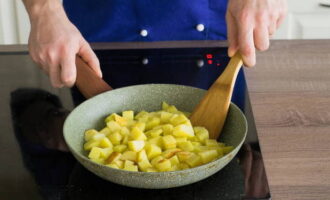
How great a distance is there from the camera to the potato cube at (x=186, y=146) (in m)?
0.77

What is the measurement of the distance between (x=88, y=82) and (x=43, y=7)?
0.18 meters

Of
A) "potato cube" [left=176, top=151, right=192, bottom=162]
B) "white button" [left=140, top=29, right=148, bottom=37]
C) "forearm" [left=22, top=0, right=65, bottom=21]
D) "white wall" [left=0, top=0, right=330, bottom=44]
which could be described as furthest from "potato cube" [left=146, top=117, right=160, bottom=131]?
→ "white wall" [left=0, top=0, right=330, bottom=44]

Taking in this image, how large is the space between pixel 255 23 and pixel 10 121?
18.1 inches

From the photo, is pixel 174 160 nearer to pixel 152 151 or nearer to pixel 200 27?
pixel 152 151

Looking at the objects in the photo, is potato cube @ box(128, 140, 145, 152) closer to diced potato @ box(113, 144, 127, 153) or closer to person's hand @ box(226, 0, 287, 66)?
diced potato @ box(113, 144, 127, 153)

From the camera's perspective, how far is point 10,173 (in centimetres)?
77

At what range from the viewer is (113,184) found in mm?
745

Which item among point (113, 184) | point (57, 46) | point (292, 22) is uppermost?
point (57, 46)

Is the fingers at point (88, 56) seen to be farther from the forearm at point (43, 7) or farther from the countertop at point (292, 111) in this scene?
the countertop at point (292, 111)

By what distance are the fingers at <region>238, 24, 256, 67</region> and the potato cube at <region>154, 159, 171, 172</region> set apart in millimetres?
256

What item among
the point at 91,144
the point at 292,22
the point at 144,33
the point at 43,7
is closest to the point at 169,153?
the point at 91,144

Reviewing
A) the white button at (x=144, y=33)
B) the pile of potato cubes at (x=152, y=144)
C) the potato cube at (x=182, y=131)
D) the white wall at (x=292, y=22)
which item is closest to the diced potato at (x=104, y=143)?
the pile of potato cubes at (x=152, y=144)

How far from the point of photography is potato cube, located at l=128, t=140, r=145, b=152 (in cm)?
76

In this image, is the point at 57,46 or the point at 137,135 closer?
the point at 137,135
